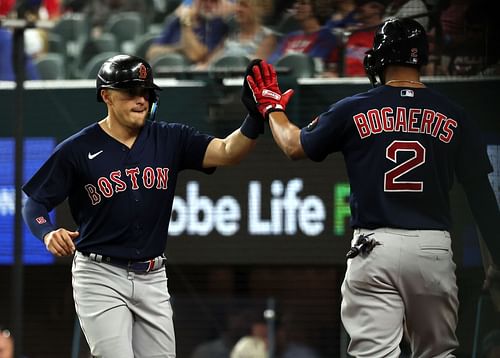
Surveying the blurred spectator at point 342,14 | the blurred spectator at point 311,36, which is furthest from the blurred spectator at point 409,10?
the blurred spectator at point 311,36

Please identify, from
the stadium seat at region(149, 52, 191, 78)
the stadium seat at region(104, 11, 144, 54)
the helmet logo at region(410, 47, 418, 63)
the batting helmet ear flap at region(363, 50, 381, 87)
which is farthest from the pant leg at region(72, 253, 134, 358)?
the stadium seat at region(104, 11, 144, 54)

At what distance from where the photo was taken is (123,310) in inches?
181

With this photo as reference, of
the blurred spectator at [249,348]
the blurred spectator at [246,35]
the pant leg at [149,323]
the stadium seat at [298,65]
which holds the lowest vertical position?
the blurred spectator at [249,348]

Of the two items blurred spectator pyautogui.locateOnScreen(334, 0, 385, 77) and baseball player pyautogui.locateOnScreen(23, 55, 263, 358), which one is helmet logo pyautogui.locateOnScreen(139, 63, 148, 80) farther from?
blurred spectator pyautogui.locateOnScreen(334, 0, 385, 77)

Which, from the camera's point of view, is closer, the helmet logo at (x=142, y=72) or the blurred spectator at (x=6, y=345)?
the helmet logo at (x=142, y=72)

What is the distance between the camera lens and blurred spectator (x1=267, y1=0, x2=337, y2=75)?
660cm

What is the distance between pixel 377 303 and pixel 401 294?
10cm

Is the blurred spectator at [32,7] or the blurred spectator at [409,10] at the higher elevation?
the blurred spectator at [32,7]

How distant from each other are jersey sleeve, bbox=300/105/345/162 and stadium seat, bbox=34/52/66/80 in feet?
10.6

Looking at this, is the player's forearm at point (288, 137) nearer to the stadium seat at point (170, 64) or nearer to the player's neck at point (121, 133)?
the player's neck at point (121, 133)

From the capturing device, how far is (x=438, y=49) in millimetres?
6348

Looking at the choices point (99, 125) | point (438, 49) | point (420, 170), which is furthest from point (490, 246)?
point (438, 49)

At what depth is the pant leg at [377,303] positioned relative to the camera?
4133mm

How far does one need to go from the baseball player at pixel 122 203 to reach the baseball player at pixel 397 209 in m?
0.64
